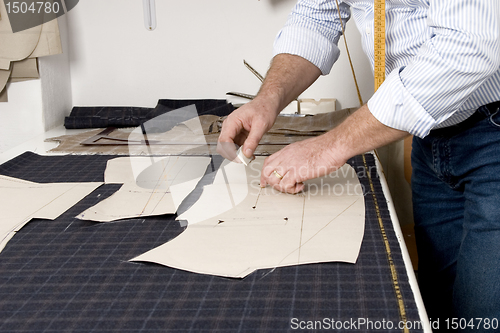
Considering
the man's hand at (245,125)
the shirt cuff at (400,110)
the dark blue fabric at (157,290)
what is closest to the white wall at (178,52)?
the man's hand at (245,125)

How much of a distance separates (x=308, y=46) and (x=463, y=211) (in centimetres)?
55

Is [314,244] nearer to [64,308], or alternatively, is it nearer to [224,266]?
[224,266]

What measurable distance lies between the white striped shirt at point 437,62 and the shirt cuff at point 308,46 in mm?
235

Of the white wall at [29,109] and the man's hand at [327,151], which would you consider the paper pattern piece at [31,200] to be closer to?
the man's hand at [327,151]

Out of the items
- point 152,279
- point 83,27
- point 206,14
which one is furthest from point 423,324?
point 83,27

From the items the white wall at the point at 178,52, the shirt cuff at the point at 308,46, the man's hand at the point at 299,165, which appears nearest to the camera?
the man's hand at the point at 299,165

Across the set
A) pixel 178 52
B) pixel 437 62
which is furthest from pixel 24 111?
pixel 437 62

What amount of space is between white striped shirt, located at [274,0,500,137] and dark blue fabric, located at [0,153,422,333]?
0.21 m

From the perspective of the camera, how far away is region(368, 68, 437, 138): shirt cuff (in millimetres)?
774

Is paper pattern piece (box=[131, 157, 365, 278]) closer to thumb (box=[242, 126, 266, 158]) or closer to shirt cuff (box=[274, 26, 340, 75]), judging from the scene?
thumb (box=[242, 126, 266, 158])

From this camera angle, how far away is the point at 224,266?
2.15 feet

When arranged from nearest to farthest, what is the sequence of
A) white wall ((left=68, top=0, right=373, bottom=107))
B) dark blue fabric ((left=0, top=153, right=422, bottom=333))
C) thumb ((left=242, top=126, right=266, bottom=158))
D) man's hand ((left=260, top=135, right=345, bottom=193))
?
1. dark blue fabric ((left=0, top=153, right=422, bottom=333))
2. man's hand ((left=260, top=135, right=345, bottom=193))
3. thumb ((left=242, top=126, right=266, bottom=158))
4. white wall ((left=68, top=0, right=373, bottom=107))

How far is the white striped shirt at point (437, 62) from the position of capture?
706mm

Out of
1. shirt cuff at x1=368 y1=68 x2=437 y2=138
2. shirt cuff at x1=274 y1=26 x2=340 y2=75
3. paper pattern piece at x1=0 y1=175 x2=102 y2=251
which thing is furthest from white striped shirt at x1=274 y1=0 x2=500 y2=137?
paper pattern piece at x1=0 y1=175 x2=102 y2=251
